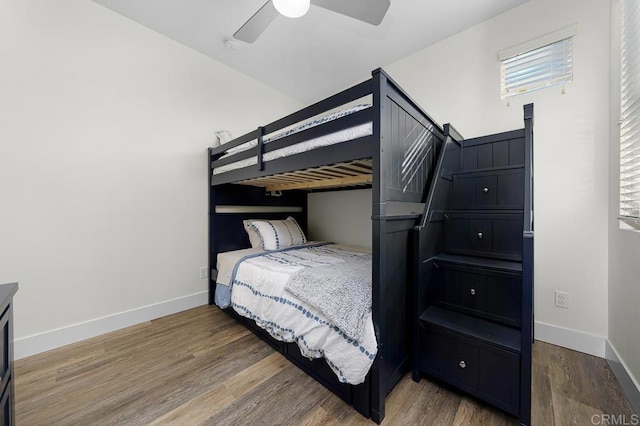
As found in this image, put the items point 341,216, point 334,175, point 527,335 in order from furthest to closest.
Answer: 1. point 341,216
2. point 334,175
3. point 527,335

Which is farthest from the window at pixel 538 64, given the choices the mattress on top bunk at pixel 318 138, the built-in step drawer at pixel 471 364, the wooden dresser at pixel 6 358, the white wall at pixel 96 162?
the wooden dresser at pixel 6 358

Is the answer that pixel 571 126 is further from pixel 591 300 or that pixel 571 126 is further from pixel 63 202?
pixel 63 202

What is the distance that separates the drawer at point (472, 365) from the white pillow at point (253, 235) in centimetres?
183

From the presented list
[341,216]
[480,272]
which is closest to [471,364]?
[480,272]

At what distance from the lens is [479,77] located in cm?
221

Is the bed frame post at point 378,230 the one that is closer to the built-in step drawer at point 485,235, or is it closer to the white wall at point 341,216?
the built-in step drawer at point 485,235

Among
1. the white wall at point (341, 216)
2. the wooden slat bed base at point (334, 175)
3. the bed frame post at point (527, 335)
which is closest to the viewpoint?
the bed frame post at point (527, 335)

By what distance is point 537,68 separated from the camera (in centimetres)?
195

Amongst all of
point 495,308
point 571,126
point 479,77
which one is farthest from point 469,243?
point 479,77

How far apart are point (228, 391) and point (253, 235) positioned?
1.57m

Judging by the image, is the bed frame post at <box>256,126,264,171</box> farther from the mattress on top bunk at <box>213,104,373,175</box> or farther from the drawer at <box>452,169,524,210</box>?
the drawer at <box>452,169,524,210</box>

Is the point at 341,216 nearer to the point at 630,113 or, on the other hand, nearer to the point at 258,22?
the point at 258,22

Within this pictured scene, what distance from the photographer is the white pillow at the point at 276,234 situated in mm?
2568

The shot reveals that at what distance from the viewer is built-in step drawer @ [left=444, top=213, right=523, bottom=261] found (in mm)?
1541
